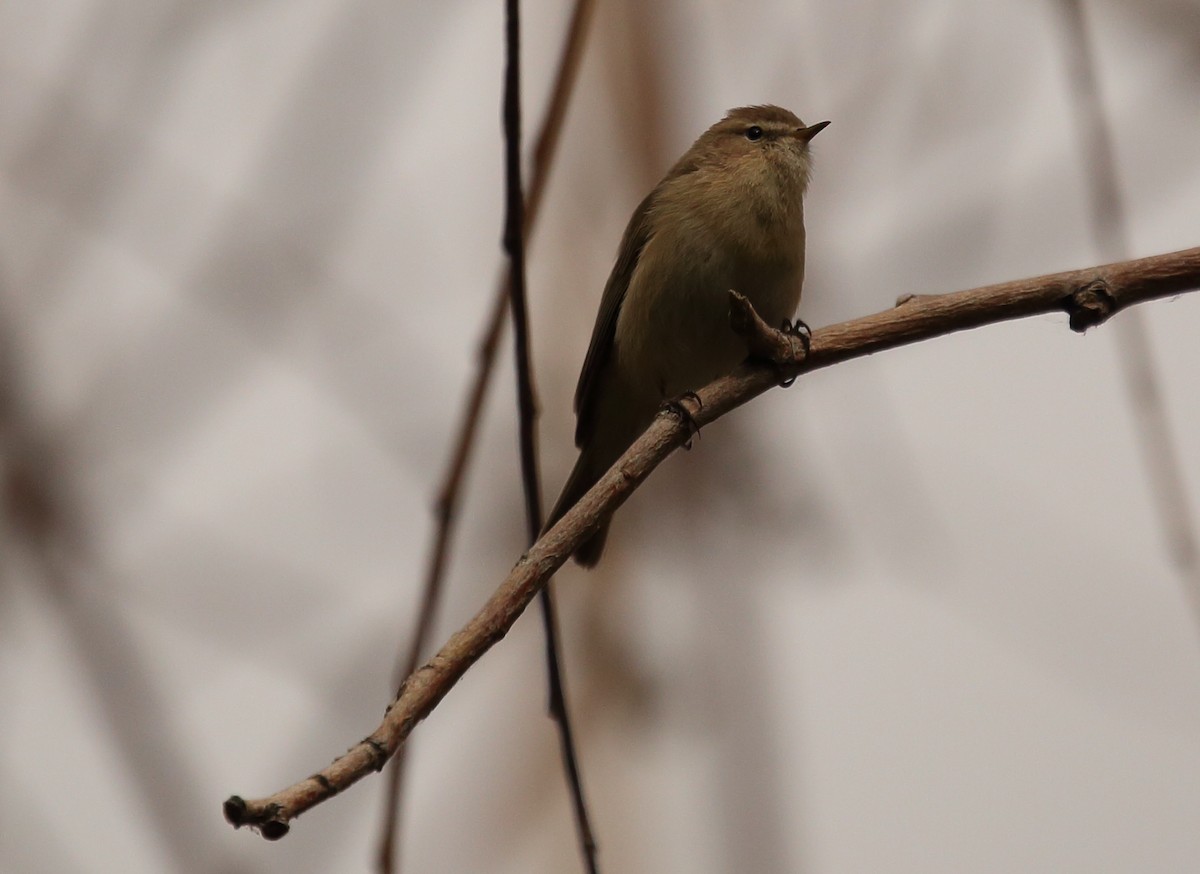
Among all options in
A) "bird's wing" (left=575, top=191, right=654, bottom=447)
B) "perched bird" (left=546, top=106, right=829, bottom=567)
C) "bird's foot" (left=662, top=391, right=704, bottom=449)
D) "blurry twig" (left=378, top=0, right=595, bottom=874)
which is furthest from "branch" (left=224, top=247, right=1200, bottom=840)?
"bird's wing" (left=575, top=191, right=654, bottom=447)

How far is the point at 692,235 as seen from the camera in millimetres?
5098

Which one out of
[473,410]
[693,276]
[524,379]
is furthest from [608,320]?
[524,379]

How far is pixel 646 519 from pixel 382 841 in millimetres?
3658

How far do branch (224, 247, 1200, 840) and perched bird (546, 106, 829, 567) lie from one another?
1730mm

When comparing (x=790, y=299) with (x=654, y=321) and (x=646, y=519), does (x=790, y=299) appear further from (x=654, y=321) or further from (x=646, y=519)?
(x=646, y=519)

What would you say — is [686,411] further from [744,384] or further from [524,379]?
[524,379]

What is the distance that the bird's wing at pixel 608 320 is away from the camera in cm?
553

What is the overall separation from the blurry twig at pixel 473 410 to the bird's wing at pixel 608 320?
6.44 ft

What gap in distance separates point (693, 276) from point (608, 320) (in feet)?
2.17

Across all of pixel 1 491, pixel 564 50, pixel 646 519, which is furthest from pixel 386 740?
pixel 646 519

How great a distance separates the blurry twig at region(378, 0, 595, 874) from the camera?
3.22m

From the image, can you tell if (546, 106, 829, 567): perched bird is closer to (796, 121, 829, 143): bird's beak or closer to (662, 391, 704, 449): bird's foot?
(796, 121, 829, 143): bird's beak

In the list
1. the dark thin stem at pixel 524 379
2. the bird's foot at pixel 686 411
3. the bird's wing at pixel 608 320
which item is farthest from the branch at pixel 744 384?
the bird's wing at pixel 608 320

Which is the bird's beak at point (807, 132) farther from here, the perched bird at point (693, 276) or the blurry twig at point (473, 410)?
the blurry twig at point (473, 410)
